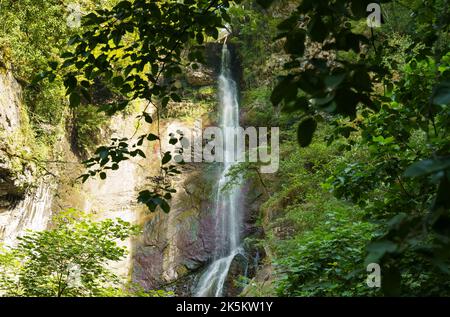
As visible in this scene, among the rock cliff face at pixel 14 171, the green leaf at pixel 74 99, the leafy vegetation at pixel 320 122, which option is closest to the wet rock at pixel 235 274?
the leafy vegetation at pixel 320 122

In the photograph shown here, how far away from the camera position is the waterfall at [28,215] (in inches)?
332

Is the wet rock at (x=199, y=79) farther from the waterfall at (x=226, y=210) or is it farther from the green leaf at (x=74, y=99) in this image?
the green leaf at (x=74, y=99)

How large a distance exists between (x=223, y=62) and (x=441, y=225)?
1664cm

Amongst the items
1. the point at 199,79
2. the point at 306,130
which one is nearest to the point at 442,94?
the point at 306,130

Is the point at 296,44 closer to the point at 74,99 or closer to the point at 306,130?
the point at 306,130

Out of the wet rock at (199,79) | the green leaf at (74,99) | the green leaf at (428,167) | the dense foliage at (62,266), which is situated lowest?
the green leaf at (428,167)

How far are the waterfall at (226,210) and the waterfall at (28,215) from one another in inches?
157

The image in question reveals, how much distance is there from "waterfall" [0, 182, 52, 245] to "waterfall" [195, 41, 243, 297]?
157 inches

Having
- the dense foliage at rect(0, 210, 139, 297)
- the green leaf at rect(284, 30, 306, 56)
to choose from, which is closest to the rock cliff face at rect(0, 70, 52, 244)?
the dense foliage at rect(0, 210, 139, 297)

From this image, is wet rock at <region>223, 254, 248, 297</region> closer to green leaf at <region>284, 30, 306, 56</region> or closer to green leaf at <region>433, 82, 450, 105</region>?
green leaf at <region>284, 30, 306, 56</region>

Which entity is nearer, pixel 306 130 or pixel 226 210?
pixel 306 130

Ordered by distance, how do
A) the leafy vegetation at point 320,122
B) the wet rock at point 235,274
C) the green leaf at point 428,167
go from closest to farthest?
the green leaf at point 428,167 < the leafy vegetation at point 320,122 < the wet rock at point 235,274

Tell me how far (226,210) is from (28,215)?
5.73 m

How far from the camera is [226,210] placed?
13086 millimetres
